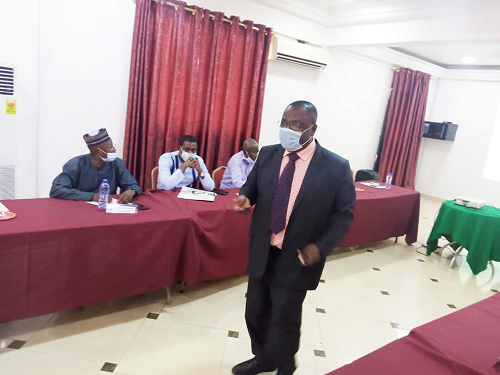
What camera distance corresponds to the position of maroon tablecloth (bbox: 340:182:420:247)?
142 inches

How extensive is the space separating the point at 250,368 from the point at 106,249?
1051 mm

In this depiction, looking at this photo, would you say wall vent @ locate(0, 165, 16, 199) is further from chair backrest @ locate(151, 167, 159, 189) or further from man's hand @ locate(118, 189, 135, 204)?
man's hand @ locate(118, 189, 135, 204)

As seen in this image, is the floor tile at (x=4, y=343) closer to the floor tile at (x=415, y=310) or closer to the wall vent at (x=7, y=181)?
the wall vent at (x=7, y=181)

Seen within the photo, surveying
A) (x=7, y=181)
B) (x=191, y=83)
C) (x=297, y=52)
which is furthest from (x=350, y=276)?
(x=7, y=181)

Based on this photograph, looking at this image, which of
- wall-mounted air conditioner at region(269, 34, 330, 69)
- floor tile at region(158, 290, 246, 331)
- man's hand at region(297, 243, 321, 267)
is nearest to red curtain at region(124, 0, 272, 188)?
wall-mounted air conditioner at region(269, 34, 330, 69)

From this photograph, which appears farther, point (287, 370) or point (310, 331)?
point (310, 331)

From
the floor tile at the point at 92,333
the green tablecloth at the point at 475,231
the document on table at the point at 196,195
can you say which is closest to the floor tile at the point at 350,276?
the green tablecloth at the point at 475,231

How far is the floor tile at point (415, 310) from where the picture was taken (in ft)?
8.69

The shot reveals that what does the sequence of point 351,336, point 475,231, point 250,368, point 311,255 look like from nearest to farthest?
point 311,255 < point 250,368 < point 351,336 < point 475,231

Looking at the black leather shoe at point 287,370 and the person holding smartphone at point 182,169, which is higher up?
the person holding smartphone at point 182,169

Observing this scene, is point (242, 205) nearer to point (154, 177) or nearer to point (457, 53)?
point (154, 177)

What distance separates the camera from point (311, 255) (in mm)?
1386

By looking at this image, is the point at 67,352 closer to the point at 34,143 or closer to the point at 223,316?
the point at 223,316

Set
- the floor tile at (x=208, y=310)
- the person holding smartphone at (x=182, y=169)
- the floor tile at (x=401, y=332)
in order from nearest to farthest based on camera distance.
Answer: the floor tile at (x=208, y=310) < the floor tile at (x=401, y=332) < the person holding smartphone at (x=182, y=169)
